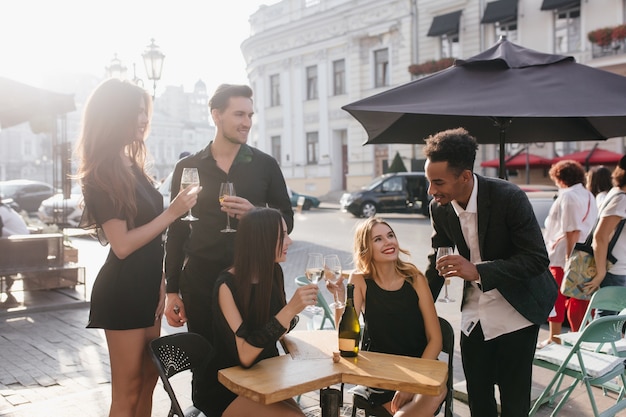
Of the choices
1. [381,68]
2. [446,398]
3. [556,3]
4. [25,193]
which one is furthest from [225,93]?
[381,68]

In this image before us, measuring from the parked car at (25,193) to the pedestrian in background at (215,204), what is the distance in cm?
2641

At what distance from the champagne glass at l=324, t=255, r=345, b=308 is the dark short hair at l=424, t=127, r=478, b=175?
72 centimetres

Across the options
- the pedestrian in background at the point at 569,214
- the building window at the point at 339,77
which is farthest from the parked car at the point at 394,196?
the pedestrian in background at the point at 569,214

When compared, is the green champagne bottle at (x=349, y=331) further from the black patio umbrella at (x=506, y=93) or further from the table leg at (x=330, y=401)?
the black patio umbrella at (x=506, y=93)

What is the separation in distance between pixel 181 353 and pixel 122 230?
686mm

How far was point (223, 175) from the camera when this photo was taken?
11.9 feet

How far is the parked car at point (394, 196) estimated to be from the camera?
21.8 m

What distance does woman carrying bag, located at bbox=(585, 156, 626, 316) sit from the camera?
4926 mm

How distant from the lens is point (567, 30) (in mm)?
24922

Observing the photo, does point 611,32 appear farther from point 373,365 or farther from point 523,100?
point 373,365

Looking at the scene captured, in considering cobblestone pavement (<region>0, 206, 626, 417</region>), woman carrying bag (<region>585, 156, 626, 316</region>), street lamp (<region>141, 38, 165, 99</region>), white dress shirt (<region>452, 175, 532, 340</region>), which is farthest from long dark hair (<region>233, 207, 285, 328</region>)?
street lamp (<region>141, 38, 165, 99</region>)

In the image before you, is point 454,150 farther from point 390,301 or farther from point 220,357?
point 220,357

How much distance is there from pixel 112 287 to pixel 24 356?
3629 mm

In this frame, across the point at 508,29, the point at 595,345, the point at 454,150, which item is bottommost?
the point at 595,345
